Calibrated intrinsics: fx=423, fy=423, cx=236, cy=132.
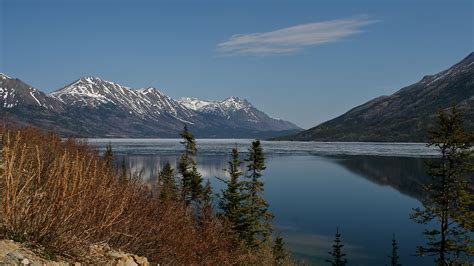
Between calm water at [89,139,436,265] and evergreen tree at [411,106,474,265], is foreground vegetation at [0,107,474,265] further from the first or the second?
calm water at [89,139,436,265]

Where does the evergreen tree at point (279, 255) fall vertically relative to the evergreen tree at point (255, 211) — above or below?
below

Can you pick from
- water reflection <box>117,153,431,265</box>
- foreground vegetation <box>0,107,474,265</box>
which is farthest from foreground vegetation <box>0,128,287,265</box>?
water reflection <box>117,153,431,265</box>

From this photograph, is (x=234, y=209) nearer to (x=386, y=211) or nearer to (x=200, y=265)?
(x=200, y=265)

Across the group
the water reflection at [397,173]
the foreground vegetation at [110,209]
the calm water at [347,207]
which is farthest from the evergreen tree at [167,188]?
the water reflection at [397,173]

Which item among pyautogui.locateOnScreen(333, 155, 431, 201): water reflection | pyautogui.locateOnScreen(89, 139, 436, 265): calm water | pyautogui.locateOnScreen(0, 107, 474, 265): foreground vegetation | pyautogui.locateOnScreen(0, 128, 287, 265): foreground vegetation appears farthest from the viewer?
pyautogui.locateOnScreen(333, 155, 431, 201): water reflection

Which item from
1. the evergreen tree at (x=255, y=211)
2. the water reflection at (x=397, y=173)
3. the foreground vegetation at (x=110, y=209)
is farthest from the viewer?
the water reflection at (x=397, y=173)

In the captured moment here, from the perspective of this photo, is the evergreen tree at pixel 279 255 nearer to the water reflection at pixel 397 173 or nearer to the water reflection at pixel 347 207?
the water reflection at pixel 347 207

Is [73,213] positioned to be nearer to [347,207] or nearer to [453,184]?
[453,184]

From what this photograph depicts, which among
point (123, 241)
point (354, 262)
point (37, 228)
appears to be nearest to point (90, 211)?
point (37, 228)

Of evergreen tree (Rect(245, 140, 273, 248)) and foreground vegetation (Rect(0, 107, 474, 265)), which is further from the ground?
foreground vegetation (Rect(0, 107, 474, 265))

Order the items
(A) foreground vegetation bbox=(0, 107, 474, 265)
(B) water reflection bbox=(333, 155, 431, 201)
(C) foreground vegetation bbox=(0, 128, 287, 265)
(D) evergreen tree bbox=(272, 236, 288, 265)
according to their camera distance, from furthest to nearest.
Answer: (B) water reflection bbox=(333, 155, 431, 201) → (D) evergreen tree bbox=(272, 236, 288, 265) → (A) foreground vegetation bbox=(0, 107, 474, 265) → (C) foreground vegetation bbox=(0, 128, 287, 265)

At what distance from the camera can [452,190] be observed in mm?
32062

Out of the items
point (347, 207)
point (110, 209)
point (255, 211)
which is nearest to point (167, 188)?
point (255, 211)

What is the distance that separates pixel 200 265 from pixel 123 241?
7611 mm
